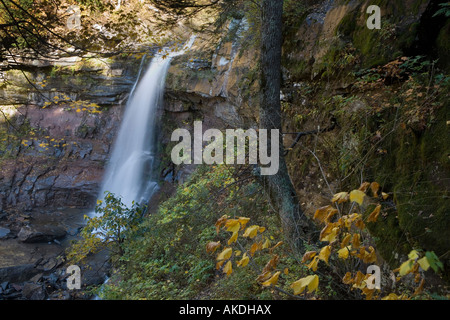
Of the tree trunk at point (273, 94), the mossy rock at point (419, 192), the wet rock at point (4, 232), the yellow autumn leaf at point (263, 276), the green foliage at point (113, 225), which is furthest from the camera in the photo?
the wet rock at point (4, 232)

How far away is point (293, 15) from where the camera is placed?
5.97 meters

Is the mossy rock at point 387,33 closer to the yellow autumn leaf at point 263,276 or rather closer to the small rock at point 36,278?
the yellow autumn leaf at point 263,276

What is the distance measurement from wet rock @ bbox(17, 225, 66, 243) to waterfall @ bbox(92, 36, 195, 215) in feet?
8.24

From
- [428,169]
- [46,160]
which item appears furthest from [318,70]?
[46,160]

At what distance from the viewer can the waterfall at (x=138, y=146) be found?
1173cm

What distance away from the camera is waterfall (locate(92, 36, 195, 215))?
462 inches

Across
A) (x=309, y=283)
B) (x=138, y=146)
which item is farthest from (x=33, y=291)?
(x=309, y=283)

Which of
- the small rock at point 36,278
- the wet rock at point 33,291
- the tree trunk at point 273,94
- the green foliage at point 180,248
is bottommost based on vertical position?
the wet rock at point 33,291

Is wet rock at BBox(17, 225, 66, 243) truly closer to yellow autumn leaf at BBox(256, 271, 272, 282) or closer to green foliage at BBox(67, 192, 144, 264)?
green foliage at BBox(67, 192, 144, 264)

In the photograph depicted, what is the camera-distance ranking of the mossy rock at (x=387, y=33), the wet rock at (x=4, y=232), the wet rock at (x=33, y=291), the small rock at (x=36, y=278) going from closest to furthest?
the mossy rock at (x=387, y=33)
the wet rock at (x=33, y=291)
the small rock at (x=36, y=278)
the wet rock at (x=4, y=232)

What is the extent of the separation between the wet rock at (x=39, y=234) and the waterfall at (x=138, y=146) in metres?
2.51

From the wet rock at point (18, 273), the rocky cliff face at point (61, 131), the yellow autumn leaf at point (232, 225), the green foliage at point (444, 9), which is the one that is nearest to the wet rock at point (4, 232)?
the rocky cliff face at point (61, 131)
